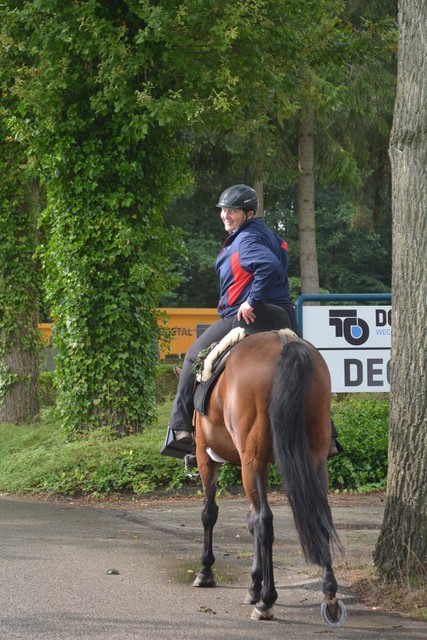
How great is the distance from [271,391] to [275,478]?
5998 mm

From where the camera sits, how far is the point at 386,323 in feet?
46.2

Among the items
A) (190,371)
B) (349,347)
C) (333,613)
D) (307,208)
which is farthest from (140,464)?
(307,208)

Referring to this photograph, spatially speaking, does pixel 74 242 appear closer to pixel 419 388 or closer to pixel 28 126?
pixel 28 126

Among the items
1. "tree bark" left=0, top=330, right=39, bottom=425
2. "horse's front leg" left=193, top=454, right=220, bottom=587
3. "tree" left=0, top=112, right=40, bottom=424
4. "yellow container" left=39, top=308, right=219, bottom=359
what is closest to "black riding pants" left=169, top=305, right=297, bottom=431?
"horse's front leg" left=193, top=454, right=220, bottom=587

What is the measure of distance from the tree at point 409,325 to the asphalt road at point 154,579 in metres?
0.53

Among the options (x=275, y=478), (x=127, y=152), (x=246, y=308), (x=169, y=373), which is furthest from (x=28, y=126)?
(x=169, y=373)

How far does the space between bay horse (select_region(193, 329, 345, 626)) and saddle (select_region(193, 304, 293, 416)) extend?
0.18m

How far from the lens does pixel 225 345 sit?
25.0 ft

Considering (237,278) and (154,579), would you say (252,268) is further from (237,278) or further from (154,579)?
(154,579)

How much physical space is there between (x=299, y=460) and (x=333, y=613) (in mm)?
920

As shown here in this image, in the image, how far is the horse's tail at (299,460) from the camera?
6477mm

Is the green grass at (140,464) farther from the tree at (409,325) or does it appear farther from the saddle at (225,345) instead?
the tree at (409,325)

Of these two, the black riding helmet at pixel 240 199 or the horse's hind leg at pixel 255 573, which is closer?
the horse's hind leg at pixel 255 573

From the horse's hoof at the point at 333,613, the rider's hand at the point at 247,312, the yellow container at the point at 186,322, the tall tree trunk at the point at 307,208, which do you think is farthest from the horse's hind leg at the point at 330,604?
the yellow container at the point at 186,322
